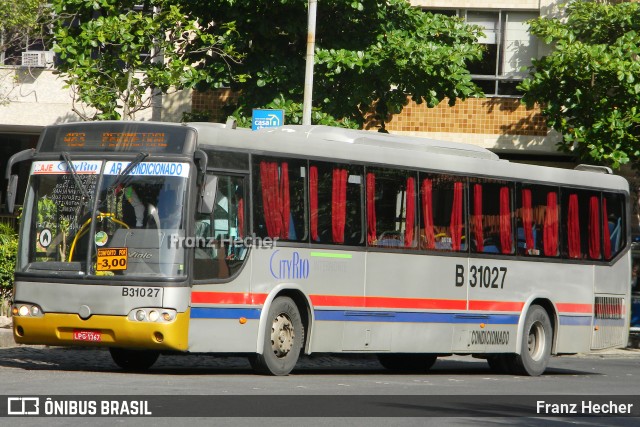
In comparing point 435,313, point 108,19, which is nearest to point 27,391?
point 435,313

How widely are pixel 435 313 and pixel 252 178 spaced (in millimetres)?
3872

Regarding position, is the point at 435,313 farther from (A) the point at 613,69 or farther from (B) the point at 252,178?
(A) the point at 613,69

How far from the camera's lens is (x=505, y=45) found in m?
34.0

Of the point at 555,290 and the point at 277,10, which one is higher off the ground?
the point at 277,10

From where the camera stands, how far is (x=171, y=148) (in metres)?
15.7

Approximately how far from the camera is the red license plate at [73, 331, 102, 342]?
1537 cm

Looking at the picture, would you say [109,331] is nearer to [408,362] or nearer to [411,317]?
[411,317]

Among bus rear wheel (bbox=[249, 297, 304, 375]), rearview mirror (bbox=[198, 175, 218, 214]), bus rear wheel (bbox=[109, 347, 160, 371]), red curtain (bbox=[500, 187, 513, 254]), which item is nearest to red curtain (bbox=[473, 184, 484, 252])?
red curtain (bbox=[500, 187, 513, 254])

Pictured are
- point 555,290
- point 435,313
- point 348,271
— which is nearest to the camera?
point 348,271

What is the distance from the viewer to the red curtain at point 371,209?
1783 centimetres

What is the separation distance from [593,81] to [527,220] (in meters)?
10.9

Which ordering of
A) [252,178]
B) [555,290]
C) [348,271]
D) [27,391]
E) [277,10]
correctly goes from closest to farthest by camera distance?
[27,391] → [252,178] → [348,271] → [555,290] → [277,10]

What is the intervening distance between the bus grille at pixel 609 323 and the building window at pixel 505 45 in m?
12.5

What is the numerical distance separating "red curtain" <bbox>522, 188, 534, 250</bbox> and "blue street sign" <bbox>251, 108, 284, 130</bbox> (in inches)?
161
